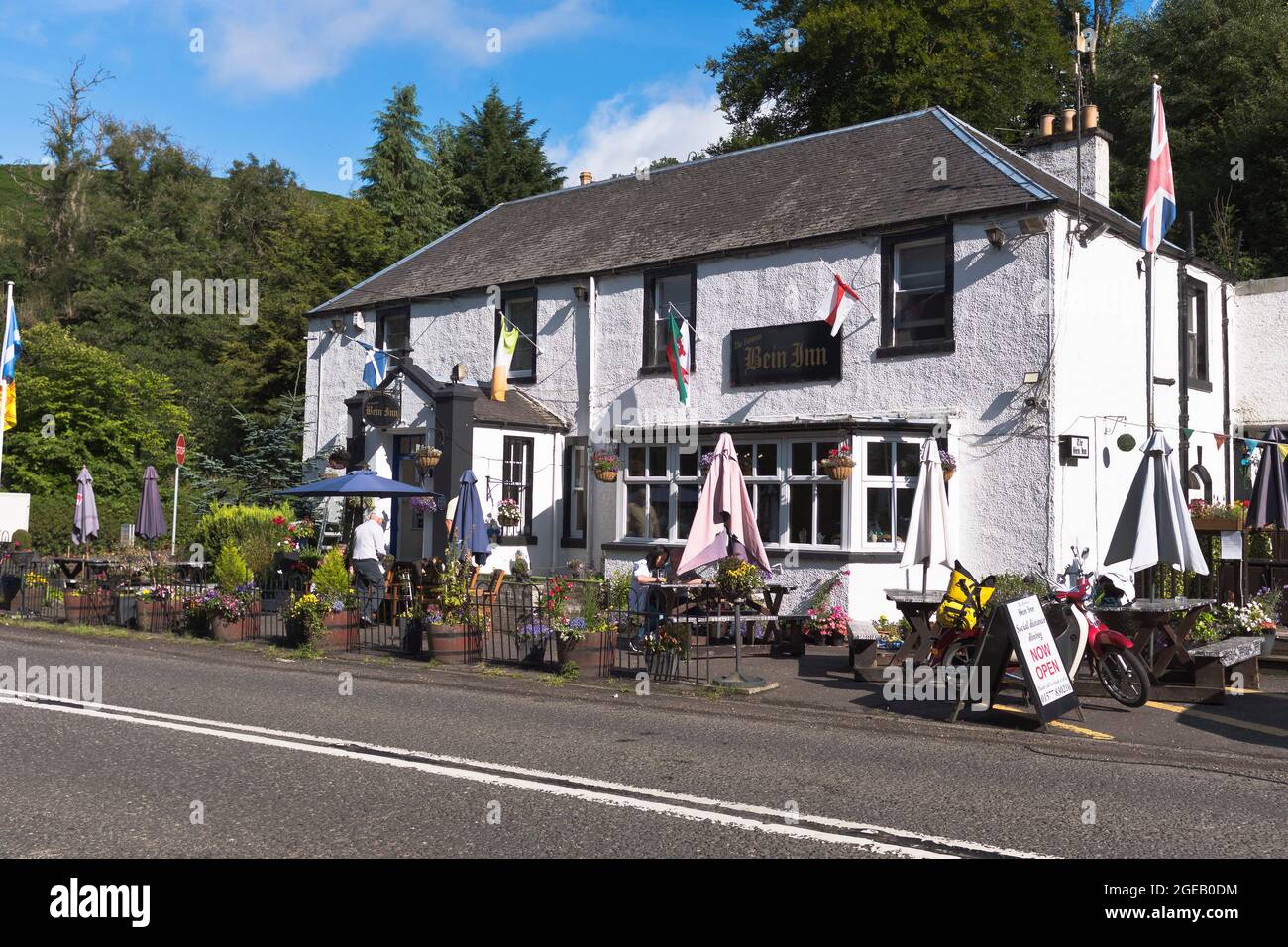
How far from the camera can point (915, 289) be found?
57.2ft

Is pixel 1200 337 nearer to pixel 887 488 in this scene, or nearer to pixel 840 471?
pixel 887 488

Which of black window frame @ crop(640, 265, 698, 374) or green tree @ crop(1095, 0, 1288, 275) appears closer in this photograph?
black window frame @ crop(640, 265, 698, 374)

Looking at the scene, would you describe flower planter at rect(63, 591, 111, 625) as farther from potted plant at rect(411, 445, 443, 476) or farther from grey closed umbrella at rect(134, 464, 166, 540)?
potted plant at rect(411, 445, 443, 476)

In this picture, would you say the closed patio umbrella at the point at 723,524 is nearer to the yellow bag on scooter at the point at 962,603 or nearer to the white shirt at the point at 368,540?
the yellow bag on scooter at the point at 962,603

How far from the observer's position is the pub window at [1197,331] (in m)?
19.8

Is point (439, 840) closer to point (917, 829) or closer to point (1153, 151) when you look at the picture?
point (917, 829)

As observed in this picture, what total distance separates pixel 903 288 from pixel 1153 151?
406 centimetres

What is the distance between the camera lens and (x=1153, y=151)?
15.2 meters

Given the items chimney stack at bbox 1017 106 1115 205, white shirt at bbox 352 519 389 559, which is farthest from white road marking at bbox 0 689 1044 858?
chimney stack at bbox 1017 106 1115 205

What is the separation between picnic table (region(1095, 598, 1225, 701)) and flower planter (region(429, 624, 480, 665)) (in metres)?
7.24

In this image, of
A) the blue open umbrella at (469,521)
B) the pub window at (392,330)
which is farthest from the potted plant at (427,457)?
the pub window at (392,330)

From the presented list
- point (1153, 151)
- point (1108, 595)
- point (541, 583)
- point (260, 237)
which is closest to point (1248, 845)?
point (1108, 595)

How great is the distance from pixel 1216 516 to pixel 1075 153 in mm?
7023

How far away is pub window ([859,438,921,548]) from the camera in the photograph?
16406mm
